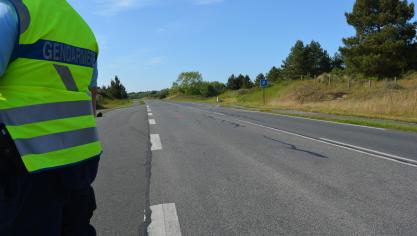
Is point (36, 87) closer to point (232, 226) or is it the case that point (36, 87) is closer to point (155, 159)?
point (232, 226)

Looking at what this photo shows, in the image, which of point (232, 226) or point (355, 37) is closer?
point (232, 226)

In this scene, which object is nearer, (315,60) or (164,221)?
(164,221)

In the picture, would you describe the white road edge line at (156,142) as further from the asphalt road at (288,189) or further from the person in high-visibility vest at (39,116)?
the person in high-visibility vest at (39,116)

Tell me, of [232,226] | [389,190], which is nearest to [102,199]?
[232,226]

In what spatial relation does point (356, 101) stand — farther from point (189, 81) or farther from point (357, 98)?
point (189, 81)

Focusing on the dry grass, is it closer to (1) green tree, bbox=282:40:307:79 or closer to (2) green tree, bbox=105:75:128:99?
(1) green tree, bbox=282:40:307:79

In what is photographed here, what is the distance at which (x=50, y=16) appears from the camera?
1.91 metres

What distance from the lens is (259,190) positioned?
5141 mm

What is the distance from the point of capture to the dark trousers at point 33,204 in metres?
1.80

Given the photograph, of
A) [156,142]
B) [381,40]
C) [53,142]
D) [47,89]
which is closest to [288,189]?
[53,142]

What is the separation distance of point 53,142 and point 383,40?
43.6m

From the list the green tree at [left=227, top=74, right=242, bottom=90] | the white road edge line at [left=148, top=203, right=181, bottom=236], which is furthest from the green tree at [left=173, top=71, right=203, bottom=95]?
the white road edge line at [left=148, top=203, right=181, bottom=236]

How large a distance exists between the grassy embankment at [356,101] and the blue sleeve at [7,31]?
1474cm

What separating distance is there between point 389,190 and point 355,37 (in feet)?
138
